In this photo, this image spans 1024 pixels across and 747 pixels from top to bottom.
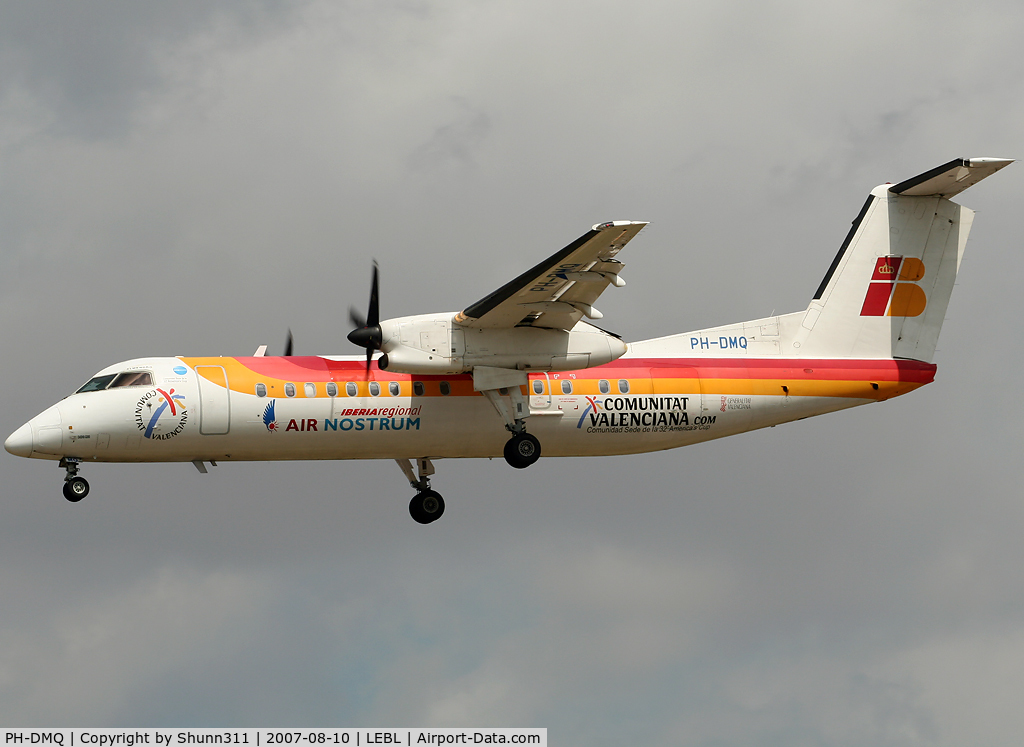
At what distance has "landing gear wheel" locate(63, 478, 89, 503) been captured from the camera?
2239cm

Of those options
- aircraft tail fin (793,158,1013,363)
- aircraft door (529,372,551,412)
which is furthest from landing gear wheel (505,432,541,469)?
aircraft tail fin (793,158,1013,363)

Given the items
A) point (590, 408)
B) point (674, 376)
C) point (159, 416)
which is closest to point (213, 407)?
point (159, 416)

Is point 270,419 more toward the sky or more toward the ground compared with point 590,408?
more toward the ground

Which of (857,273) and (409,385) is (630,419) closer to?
(409,385)

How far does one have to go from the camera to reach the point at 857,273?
26.7 meters

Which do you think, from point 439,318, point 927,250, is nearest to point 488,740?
point 439,318

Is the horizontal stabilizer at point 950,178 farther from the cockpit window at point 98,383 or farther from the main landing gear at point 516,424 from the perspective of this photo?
the cockpit window at point 98,383

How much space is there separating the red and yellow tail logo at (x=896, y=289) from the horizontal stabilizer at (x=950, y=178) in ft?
4.66

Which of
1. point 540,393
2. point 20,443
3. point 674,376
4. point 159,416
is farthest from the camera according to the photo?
point 674,376

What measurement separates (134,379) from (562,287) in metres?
7.78

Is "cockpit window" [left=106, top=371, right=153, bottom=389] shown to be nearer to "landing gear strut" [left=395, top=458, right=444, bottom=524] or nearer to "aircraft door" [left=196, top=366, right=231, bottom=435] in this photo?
"aircraft door" [left=196, top=366, right=231, bottom=435]

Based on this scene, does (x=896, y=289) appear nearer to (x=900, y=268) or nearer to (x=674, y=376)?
(x=900, y=268)

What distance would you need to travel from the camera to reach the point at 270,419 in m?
22.8

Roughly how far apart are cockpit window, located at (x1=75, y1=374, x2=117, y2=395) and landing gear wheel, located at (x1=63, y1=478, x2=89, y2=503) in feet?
5.17
